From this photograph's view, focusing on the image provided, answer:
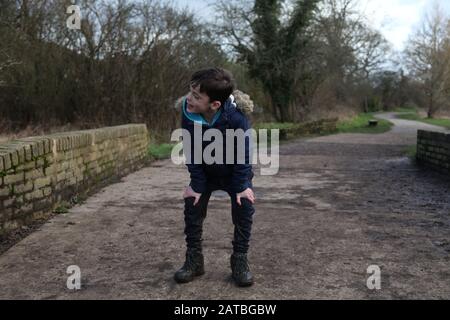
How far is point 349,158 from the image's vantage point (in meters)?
11.6

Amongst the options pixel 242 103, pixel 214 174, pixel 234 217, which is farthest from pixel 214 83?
pixel 234 217

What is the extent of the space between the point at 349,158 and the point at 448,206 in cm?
566

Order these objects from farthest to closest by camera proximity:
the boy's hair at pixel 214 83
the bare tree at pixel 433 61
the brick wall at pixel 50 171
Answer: the bare tree at pixel 433 61, the brick wall at pixel 50 171, the boy's hair at pixel 214 83

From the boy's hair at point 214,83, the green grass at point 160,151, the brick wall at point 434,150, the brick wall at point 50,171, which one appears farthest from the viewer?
the green grass at point 160,151

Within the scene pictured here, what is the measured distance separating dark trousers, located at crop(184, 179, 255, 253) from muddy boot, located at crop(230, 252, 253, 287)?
0.17 feet

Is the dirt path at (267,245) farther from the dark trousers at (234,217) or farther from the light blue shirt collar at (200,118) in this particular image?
the light blue shirt collar at (200,118)

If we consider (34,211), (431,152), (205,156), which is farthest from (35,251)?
(431,152)

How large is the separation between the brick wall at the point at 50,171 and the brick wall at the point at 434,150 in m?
5.77

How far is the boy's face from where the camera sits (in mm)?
3168

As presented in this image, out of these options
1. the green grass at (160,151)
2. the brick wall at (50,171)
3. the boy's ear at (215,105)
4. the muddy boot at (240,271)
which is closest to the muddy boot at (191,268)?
the muddy boot at (240,271)

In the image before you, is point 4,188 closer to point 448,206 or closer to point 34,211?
point 34,211

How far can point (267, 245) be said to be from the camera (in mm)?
4246

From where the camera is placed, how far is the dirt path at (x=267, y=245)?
3.19m

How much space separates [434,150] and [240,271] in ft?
→ 23.4
